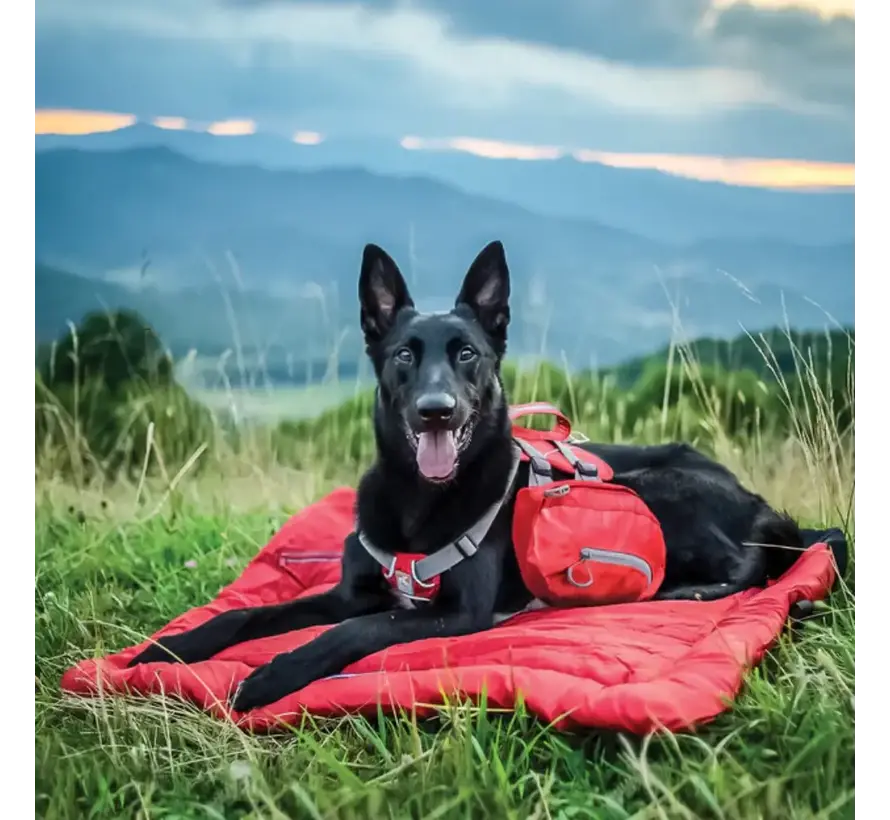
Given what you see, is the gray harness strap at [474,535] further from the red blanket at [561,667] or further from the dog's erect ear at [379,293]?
the dog's erect ear at [379,293]

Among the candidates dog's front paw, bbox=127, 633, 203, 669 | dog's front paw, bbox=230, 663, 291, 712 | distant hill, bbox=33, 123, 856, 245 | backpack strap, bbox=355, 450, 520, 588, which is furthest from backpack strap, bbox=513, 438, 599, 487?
dog's front paw, bbox=127, 633, 203, 669

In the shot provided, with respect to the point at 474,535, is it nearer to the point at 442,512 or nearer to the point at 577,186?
the point at 442,512

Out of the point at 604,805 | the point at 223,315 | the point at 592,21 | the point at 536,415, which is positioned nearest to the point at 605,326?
the point at 536,415

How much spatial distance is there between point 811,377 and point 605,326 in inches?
24.0

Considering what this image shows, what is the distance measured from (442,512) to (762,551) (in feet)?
3.29

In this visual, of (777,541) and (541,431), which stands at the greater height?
(541,431)

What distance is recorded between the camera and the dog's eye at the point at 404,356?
8.55ft

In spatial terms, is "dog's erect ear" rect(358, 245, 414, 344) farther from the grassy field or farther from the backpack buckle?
the grassy field

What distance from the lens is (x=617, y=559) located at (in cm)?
263

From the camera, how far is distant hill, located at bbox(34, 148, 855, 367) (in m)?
2.71

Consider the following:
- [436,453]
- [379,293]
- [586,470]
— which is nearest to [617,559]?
[586,470]

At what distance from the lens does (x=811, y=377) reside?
2.79 meters

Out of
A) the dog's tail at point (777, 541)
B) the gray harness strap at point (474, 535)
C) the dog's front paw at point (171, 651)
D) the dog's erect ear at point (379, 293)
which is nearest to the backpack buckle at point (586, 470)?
the gray harness strap at point (474, 535)
